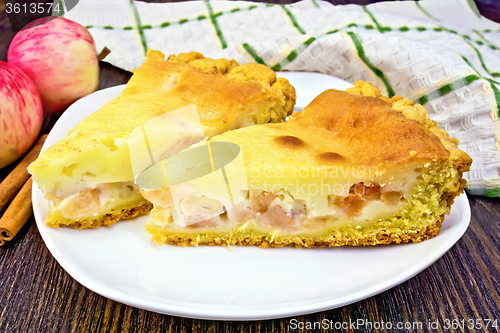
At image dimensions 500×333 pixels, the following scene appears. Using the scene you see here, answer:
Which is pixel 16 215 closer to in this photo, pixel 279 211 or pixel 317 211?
pixel 279 211

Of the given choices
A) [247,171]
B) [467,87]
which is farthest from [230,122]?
[467,87]

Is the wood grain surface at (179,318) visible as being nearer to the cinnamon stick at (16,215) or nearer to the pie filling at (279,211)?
the cinnamon stick at (16,215)

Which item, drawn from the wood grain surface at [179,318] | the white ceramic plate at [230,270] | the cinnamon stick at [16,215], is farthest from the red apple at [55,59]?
the wood grain surface at [179,318]

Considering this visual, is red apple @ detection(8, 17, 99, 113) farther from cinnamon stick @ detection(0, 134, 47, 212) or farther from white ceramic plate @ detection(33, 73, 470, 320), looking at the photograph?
white ceramic plate @ detection(33, 73, 470, 320)

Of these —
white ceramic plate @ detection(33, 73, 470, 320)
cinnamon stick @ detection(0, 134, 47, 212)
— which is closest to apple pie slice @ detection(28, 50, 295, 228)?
white ceramic plate @ detection(33, 73, 470, 320)

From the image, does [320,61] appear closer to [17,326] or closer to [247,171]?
[247,171]

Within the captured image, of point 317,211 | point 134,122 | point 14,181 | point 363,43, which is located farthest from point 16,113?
point 363,43
